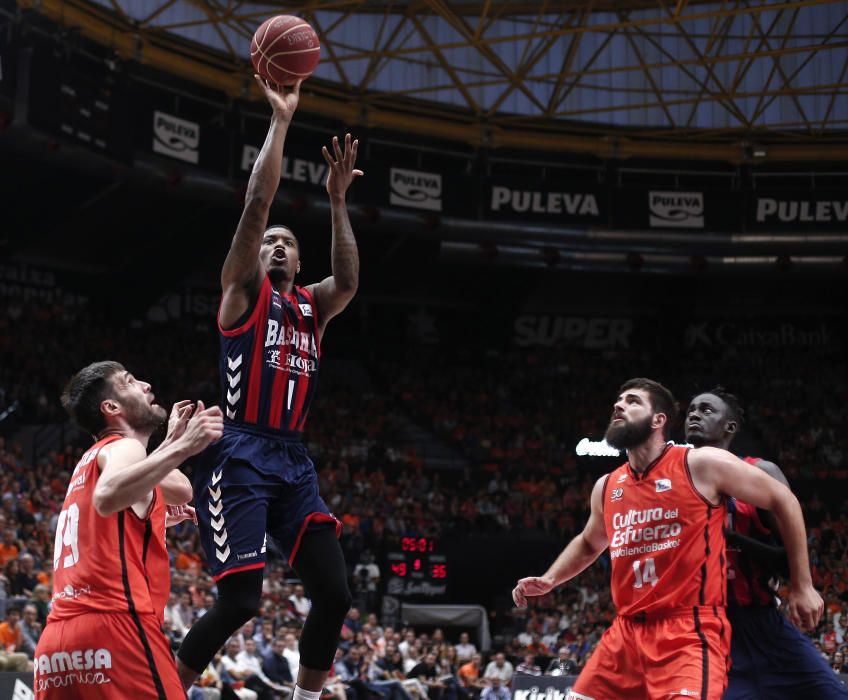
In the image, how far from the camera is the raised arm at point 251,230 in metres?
5.41

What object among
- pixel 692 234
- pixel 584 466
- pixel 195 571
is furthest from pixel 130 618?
pixel 692 234

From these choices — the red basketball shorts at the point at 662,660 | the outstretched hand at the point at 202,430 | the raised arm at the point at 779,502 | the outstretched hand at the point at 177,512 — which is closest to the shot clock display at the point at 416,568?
the outstretched hand at the point at 177,512

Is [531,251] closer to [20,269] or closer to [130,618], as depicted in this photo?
[20,269]

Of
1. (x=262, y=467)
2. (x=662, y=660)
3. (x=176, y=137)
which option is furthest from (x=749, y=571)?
(x=176, y=137)

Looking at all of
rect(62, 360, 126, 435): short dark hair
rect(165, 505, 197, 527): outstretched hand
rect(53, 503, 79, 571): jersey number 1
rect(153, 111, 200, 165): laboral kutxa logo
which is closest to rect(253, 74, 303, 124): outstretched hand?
rect(62, 360, 126, 435): short dark hair

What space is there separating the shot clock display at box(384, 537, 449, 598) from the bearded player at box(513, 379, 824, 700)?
16991 millimetres

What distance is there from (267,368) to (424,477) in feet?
66.6

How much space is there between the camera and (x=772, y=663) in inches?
210

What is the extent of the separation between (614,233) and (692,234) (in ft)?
6.40

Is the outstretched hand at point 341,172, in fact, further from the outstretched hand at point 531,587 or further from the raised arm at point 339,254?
the outstretched hand at point 531,587

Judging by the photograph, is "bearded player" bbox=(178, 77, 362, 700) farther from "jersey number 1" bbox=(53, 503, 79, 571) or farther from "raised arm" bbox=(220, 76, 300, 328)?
"jersey number 1" bbox=(53, 503, 79, 571)

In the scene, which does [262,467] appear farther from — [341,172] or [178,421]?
[341,172]

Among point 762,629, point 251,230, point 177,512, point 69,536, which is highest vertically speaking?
point 251,230

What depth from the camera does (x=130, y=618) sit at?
178 inches
